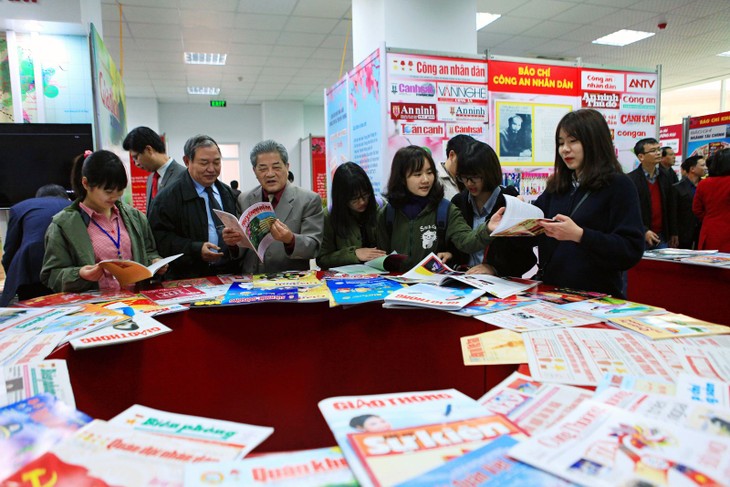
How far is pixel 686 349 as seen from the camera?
106cm

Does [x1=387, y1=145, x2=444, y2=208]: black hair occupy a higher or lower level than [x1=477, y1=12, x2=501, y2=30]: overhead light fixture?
lower

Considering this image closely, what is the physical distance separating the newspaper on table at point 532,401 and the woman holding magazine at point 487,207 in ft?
3.51

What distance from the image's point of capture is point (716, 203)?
154 inches

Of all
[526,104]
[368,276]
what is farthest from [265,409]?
[526,104]

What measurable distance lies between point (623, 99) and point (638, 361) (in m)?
4.16

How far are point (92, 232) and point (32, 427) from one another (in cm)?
134

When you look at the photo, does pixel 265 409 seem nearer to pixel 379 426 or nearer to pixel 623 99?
pixel 379 426

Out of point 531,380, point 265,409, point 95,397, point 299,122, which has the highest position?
point 299,122

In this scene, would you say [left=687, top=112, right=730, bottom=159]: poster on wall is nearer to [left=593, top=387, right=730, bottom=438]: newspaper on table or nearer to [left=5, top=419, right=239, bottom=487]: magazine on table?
[left=593, top=387, right=730, bottom=438]: newspaper on table

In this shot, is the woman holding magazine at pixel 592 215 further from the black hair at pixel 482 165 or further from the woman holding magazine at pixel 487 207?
the black hair at pixel 482 165

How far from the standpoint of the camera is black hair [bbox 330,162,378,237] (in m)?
2.19

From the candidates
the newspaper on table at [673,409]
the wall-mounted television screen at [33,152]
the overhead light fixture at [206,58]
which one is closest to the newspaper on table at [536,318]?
the newspaper on table at [673,409]

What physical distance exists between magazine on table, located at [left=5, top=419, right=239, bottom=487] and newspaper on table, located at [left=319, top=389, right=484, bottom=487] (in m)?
0.17

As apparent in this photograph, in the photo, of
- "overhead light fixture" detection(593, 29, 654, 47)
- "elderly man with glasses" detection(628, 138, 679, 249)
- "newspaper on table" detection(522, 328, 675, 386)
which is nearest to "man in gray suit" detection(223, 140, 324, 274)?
"newspaper on table" detection(522, 328, 675, 386)
